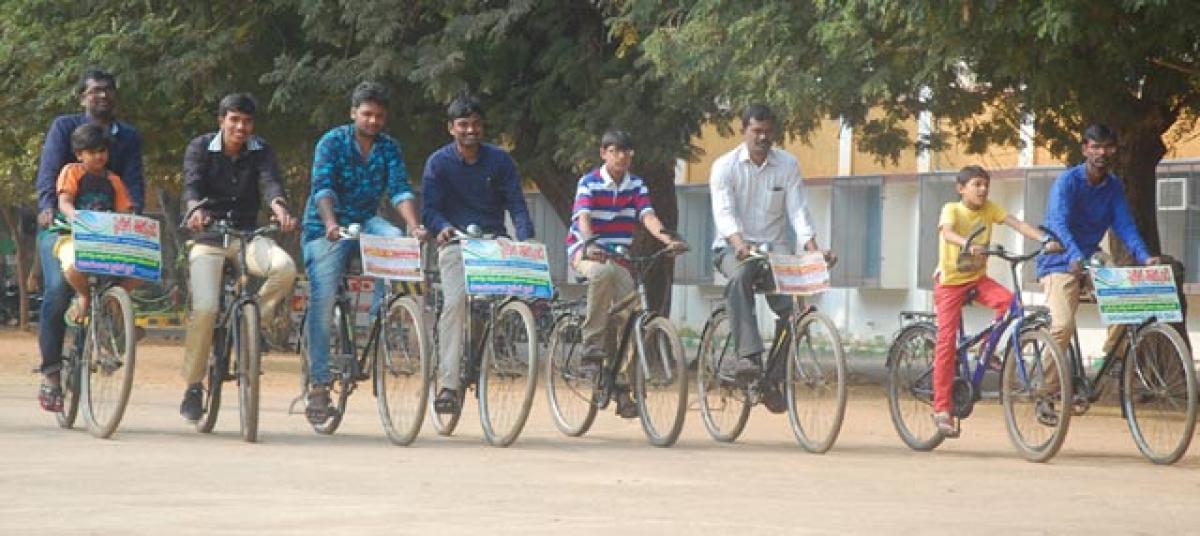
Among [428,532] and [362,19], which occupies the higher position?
[362,19]

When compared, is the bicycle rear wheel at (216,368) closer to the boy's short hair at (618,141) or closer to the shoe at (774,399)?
the boy's short hair at (618,141)

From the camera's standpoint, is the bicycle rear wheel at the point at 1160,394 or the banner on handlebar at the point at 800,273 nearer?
the bicycle rear wheel at the point at 1160,394

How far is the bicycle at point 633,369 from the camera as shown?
1375 centimetres

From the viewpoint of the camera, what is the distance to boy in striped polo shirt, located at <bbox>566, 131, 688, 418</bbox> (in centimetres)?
1406

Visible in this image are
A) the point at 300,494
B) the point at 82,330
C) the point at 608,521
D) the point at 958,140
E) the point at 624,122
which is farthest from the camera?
the point at 958,140

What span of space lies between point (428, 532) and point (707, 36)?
12.2 m

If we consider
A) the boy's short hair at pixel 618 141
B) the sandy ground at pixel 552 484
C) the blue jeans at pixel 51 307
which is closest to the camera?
the sandy ground at pixel 552 484

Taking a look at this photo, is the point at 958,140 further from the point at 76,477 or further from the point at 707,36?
the point at 76,477

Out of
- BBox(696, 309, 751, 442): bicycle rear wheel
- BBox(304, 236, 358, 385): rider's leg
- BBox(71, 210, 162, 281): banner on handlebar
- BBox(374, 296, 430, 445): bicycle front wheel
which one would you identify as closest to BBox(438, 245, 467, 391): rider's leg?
BBox(374, 296, 430, 445): bicycle front wheel

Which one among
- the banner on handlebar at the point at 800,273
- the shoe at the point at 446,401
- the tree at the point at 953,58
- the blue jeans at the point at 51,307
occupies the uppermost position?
the tree at the point at 953,58

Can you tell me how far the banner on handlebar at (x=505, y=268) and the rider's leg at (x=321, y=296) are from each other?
67 cm

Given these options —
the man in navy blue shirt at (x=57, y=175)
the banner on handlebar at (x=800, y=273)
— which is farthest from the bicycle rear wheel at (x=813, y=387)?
the man in navy blue shirt at (x=57, y=175)

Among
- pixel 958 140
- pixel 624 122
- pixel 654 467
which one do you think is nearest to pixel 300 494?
pixel 654 467

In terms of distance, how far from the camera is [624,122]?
2373cm
